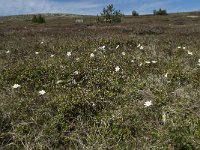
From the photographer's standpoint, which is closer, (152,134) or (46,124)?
(152,134)

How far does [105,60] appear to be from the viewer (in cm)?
934

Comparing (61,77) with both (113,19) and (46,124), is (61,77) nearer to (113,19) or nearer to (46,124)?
(46,124)

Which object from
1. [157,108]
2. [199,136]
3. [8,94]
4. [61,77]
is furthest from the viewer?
[61,77]

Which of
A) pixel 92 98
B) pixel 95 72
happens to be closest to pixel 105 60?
pixel 95 72

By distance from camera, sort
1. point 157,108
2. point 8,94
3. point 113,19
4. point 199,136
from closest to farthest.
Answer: point 199,136
point 157,108
point 8,94
point 113,19

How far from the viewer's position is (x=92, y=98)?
6824 mm

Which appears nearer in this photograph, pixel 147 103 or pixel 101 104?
pixel 147 103

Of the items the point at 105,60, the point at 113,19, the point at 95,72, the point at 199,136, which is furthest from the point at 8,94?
the point at 113,19

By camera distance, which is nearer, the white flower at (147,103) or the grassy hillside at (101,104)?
the grassy hillside at (101,104)

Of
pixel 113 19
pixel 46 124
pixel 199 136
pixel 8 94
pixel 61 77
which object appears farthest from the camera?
pixel 113 19

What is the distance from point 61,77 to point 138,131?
291cm

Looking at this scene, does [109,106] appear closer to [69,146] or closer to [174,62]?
[69,146]

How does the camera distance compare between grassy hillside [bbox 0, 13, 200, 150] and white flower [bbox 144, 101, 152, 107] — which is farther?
white flower [bbox 144, 101, 152, 107]

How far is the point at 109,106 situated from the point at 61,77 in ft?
6.26
